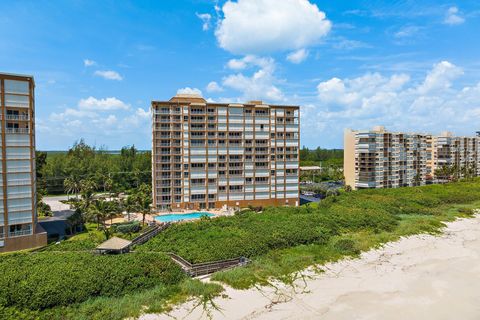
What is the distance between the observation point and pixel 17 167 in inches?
1725

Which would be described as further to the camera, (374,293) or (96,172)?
(96,172)

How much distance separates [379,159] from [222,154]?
171 feet

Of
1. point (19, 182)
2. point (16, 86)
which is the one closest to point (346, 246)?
point (19, 182)

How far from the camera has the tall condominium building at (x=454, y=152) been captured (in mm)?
126500

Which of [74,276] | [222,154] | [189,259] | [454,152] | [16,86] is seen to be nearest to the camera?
[74,276]

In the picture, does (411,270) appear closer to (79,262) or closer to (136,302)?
(136,302)

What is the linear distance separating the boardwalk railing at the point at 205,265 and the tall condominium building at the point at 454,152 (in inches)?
4474

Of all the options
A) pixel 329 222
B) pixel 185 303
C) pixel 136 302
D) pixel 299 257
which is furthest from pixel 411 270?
pixel 136 302

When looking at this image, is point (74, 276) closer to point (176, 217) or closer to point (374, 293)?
point (374, 293)

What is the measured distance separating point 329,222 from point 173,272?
2963cm

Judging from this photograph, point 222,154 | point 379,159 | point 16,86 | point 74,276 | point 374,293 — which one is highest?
point 16,86

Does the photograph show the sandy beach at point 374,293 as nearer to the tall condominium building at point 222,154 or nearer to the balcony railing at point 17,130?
the balcony railing at point 17,130

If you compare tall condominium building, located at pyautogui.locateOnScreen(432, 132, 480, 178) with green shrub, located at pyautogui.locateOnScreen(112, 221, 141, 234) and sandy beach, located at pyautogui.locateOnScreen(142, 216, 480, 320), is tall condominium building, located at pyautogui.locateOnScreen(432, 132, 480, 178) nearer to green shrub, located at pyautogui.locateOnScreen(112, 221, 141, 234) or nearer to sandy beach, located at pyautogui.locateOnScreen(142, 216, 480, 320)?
sandy beach, located at pyautogui.locateOnScreen(142, 216, 480, 320)

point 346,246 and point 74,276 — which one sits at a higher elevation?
point 74,276
